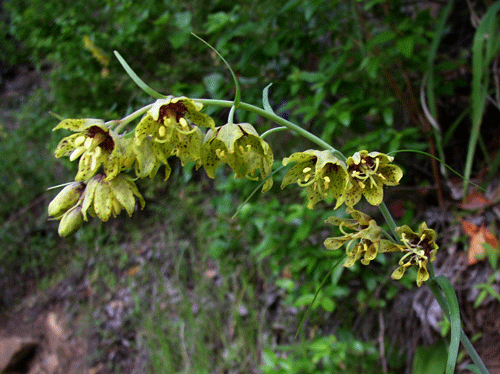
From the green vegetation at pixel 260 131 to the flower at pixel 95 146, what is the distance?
76 cm

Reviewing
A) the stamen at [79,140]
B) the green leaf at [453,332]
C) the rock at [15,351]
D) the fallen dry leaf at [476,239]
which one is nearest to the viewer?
the green leaf at [453,332]

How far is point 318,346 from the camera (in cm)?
178

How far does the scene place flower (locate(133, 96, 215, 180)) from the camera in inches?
28.5

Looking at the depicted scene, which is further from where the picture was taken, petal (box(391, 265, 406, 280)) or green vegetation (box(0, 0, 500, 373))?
green vegetation (box(0, 0, 500, 373))

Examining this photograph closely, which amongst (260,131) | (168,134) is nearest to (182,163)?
(168,134)

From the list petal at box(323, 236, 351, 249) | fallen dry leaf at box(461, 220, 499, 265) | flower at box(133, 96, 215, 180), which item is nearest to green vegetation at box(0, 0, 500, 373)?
fallen dry leaf at box(461, 220, 499, 265)

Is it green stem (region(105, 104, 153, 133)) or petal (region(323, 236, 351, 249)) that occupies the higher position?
green stem (region(105, 104, 153, 133))

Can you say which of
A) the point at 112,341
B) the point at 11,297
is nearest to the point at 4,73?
the point at 11,297

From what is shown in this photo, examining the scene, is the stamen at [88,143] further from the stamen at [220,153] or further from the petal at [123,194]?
the stamen at [220,153]

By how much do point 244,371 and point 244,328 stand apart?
0.24 metres

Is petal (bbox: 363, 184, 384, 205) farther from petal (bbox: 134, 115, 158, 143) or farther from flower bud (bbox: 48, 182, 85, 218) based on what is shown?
flower bud (bbox: 48, 182, 85, 218)

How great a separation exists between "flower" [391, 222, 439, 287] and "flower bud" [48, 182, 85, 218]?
63 cm

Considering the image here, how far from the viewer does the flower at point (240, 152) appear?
0.78 metres

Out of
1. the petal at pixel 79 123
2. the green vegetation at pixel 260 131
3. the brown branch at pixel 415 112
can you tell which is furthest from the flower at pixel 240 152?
the brown branch at pixel 415 112
